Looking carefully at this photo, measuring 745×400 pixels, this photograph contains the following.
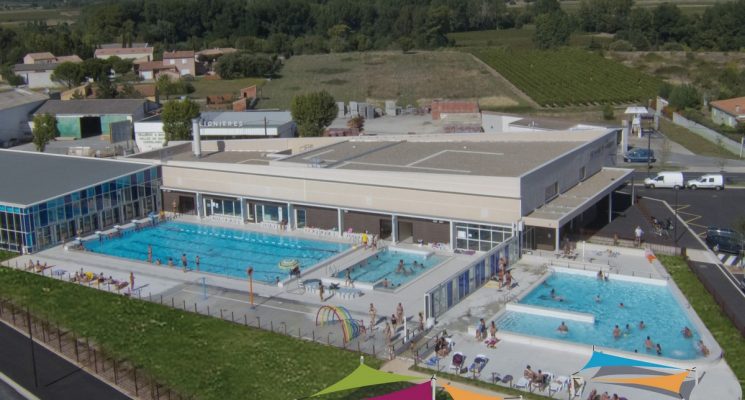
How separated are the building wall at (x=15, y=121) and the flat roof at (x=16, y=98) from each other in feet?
1.29

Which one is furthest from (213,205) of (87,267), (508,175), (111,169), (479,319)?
(479,319)

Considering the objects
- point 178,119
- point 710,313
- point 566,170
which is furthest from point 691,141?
point 178,119

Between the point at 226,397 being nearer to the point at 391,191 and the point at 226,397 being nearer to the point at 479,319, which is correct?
the point at 479,319

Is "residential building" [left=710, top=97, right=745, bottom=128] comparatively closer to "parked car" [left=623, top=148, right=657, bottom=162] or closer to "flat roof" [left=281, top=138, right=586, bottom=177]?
"parked car" [left=623, top=148, right=657, bottom=162]

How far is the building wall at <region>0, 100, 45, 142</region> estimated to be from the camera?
214 ft

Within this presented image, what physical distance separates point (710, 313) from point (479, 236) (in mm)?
10170

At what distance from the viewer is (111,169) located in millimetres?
40781

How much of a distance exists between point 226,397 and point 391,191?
15.7m

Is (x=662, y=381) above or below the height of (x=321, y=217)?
below

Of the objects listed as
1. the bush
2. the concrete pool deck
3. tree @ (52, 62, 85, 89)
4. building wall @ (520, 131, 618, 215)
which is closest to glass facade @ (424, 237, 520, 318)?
the concrete pool deck

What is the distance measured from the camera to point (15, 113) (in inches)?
2608

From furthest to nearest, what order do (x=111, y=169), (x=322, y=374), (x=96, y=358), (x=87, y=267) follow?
(x=111, y=169), (x=87, y=267), (x=96, y=358), (x=322, y=374)

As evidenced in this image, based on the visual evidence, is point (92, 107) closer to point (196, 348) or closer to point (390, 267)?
point (390, 267)

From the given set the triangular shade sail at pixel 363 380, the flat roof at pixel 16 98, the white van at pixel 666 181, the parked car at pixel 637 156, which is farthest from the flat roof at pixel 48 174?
the parked car at pixel 637 156
